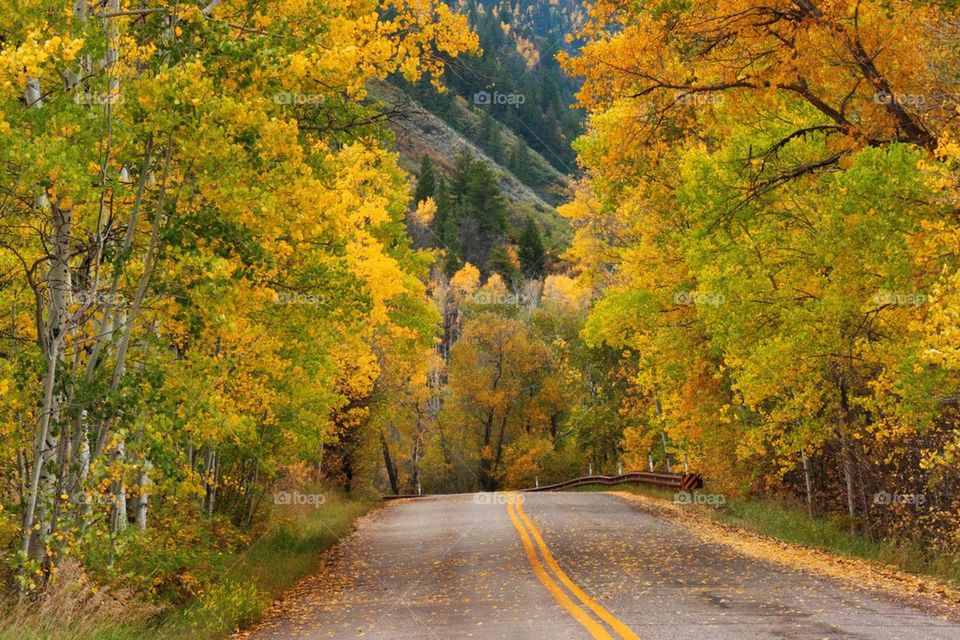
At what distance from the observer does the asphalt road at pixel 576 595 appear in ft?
27.9

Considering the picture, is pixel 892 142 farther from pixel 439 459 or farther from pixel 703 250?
pixel 439 459

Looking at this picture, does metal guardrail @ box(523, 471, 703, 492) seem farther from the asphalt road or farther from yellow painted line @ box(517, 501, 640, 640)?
yellow painted line @ box(517, 501, 640, 640)

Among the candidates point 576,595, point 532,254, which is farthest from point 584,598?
point 532,254

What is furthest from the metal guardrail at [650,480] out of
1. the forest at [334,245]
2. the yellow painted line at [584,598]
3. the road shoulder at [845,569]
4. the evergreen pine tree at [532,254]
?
the evergreen pine tree at [532,254]

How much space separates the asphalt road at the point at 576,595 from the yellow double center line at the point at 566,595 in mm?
16

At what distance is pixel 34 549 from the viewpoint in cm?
848

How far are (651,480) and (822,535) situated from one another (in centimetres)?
1598

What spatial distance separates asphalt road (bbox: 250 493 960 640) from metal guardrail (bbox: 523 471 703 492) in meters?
8.63

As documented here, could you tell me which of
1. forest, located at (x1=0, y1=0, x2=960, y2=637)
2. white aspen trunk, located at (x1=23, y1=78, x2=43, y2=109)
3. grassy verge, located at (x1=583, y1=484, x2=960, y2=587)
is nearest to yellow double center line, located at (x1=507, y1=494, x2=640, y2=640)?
forest, located at (x1=0, y1=0, x2=960, y2=637)

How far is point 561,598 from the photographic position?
35.1 feet

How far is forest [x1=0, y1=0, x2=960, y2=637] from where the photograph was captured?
27.4 feet

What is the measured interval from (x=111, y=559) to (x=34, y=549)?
3.89ft

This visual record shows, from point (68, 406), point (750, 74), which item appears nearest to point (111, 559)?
point (68, 406)

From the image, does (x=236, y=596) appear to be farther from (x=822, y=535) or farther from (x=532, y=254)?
(x=532, y=254)
